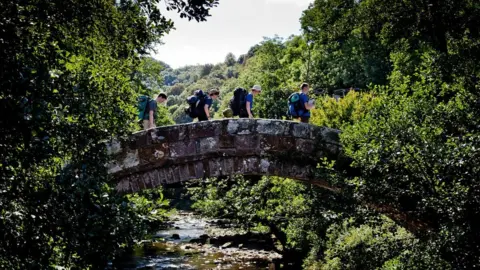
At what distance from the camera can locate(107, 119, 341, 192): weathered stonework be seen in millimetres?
7863

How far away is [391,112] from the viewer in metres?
7.56

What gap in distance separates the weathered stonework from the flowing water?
30.5ft

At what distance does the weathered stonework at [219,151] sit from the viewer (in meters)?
7.86

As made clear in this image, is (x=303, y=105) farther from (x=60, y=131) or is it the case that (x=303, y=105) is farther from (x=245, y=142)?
(x=60, y=131)

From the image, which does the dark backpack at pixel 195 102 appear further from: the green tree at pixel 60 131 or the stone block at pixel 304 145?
the green tree at pixel 60 131

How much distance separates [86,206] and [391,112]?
213 inches

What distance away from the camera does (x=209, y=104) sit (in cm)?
922

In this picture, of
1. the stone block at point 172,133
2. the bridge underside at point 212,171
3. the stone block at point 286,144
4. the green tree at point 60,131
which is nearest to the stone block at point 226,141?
the bridge underside at point 212,171

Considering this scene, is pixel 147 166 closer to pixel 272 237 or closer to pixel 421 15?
pixel 421 15

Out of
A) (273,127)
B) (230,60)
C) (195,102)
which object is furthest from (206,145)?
(230,60)

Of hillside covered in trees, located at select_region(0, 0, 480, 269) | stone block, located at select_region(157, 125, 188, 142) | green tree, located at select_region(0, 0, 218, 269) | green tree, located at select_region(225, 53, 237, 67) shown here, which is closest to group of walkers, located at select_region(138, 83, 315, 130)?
hillside covered in trees, located at select_region(0, 0, 480, 269)

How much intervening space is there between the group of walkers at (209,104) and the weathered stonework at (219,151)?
103 centimetres

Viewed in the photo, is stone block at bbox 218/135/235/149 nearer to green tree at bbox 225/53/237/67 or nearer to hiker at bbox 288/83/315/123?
hiker at bbox 288/83/315/123

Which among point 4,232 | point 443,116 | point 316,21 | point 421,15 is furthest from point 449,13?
point 316,21
